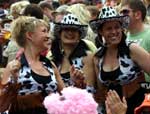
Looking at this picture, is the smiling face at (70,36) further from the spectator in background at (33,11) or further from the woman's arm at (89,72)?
the spectator in background at (33,11)

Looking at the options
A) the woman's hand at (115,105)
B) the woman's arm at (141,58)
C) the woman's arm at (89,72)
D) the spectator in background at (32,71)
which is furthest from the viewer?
the woman's arm at (89,72)

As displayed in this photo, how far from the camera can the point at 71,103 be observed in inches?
137

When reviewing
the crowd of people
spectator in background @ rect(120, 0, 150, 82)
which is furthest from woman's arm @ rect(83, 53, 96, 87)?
spectator in background @ rect(120, 0, 150, 82)

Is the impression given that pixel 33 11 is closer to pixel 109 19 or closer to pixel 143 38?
pixel 143 38

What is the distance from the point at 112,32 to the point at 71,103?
1.27 metres

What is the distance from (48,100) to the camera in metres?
3.55

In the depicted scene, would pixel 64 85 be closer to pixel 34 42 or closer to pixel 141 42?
pixel 34 42

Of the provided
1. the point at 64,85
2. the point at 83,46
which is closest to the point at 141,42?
the point at 83,46

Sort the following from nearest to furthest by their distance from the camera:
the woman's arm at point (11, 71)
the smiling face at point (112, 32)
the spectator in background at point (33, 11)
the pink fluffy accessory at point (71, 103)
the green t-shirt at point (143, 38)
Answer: the pink fluffy accessory at point (71, 103), the woman's arm at point (11, 71), the smiling face at point (112, 32), the green t-shirt at point (143, 38), the spectator in background at point (33, 11)

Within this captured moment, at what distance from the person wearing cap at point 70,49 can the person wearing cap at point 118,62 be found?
0.14 m

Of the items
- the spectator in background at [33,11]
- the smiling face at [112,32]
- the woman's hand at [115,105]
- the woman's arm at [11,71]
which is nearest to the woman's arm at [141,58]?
the smiling face at [112,32]

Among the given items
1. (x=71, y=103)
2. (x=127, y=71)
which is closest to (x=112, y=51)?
(x=127, y=71)

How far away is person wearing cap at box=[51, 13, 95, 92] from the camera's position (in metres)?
4.81

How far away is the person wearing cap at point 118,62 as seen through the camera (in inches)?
177
